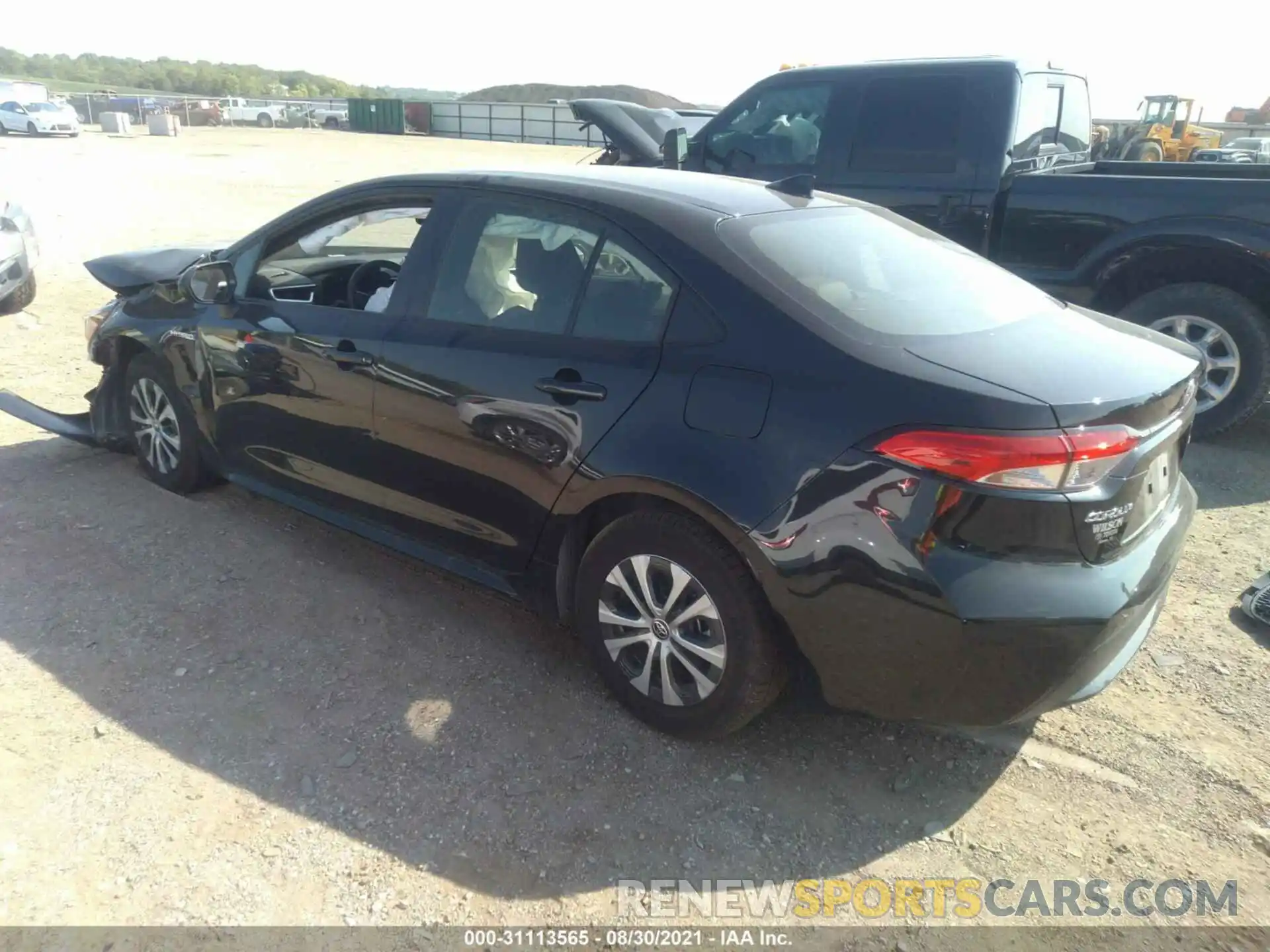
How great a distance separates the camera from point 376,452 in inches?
138

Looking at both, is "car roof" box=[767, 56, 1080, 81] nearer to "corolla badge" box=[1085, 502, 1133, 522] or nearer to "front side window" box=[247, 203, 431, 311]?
"front side window" box=[247, 203, 431, 311]

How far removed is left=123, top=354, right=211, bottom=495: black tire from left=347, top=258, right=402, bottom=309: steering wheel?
0.98 metres

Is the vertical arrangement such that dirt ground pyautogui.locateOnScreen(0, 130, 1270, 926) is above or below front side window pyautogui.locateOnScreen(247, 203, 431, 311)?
below

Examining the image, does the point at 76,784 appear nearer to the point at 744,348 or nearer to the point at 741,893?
the point at 741,893

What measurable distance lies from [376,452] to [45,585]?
1.54m

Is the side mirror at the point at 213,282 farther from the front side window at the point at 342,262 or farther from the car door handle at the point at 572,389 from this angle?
the car door handle at the point at 572,389

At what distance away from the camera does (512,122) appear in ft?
154

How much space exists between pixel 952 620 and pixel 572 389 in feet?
4.24

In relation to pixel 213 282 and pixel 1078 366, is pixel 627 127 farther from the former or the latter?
pixel 1078 366

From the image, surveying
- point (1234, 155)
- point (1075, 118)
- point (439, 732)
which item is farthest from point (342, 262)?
point (1234, 155)

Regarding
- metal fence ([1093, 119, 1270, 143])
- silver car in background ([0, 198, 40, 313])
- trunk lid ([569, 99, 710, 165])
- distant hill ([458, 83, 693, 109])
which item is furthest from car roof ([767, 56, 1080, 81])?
distant hill ([458, 83, 693, 109])

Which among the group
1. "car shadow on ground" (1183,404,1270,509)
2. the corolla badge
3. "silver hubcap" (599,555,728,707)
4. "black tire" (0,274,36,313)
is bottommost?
"black tire" (0,274,36,313)

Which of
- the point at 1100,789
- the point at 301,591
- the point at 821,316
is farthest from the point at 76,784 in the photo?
the point at 1100,789

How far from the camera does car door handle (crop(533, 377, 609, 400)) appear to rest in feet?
9.31
